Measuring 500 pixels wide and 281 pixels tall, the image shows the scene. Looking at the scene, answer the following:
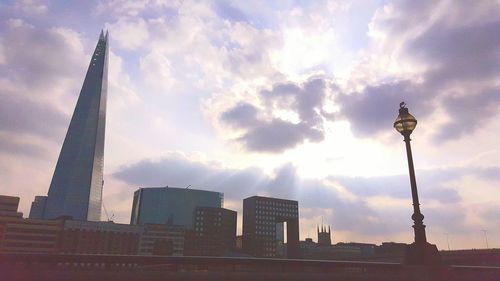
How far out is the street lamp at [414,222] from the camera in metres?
13.3

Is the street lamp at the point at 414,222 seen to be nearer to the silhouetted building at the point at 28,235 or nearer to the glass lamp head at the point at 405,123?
the glass lamp head at the point at 405,123

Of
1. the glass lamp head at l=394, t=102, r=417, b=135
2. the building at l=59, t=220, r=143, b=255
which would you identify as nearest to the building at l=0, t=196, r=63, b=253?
the building at l=59, t=220, r=143, b=255

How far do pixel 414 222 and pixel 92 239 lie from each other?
197 m

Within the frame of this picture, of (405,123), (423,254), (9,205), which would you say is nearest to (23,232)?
(9,205)

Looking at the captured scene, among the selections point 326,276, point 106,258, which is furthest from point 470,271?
point 106,258

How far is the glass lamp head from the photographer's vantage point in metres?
15.3

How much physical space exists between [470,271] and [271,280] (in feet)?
24.3

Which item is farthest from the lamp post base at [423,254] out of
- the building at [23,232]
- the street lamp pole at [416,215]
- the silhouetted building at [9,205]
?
the silhouetted building at [9,205]

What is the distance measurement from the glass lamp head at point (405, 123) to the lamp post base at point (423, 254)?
172 inches

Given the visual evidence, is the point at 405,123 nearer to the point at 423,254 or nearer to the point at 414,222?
the point at 414,222

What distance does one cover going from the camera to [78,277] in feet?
29.9

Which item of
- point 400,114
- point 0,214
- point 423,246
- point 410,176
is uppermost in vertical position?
point 0,214

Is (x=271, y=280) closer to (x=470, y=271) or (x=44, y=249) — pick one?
(x=470, y=271)

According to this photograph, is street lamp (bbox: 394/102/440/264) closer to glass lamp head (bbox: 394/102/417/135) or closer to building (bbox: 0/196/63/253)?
glass lamp head (bbox: 394/102/417/135)
